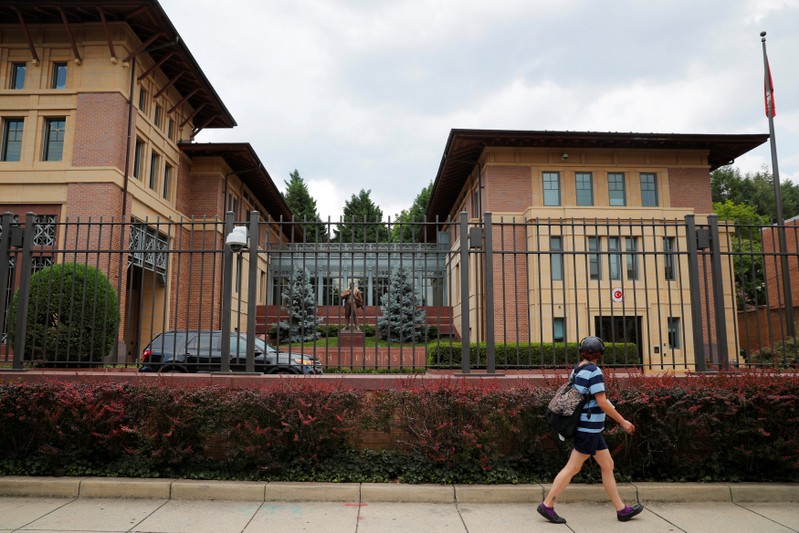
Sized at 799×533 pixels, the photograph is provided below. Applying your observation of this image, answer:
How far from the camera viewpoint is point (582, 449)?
5.16 m

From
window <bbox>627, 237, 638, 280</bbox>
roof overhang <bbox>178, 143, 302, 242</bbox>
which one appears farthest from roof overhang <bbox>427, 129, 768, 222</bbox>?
roof overhang <bbox>178, 143, 302, 242</bbox>

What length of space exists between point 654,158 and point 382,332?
50.7 ft

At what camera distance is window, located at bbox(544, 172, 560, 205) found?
86.4 feet

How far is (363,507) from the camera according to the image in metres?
5.63

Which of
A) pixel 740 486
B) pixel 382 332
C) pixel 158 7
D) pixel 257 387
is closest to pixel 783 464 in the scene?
pixel 740 486

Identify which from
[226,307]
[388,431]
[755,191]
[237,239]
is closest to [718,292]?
[388,431]

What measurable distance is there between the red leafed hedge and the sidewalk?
26 centimetres

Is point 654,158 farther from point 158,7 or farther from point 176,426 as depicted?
point 176,426

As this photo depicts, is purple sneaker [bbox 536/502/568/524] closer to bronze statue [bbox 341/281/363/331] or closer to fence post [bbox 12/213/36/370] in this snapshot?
bronze statue [bbox 341/281/363/331]

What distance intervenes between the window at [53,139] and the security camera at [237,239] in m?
17.5

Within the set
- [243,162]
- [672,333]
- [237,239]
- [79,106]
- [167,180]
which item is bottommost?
[672,333]

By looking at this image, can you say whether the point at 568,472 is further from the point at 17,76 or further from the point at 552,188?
the point at 17,76

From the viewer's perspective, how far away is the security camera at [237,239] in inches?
283

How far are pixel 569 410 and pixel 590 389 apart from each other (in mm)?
288
